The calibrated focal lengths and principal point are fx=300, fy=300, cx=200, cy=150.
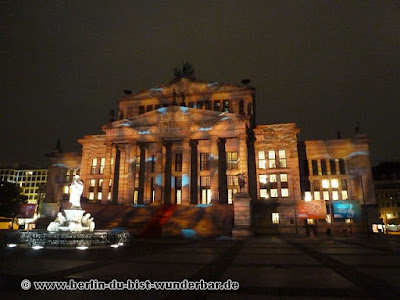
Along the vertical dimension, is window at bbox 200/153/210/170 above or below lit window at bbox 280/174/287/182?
above

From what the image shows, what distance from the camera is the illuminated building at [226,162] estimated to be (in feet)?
151

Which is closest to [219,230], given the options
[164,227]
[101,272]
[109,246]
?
[164,227]

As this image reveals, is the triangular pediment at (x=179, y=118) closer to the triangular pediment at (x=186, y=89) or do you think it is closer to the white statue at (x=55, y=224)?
the triangular pediment at (x=186, y=89)


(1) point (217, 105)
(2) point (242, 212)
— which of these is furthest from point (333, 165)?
(2) point (242, 212)

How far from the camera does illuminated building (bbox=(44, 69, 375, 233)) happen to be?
4591cm

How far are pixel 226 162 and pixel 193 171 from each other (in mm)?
5699

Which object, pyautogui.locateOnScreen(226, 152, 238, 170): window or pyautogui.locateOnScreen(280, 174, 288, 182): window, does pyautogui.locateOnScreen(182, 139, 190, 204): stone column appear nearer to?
pyautogui.locateOnScreen(226, 152, 238, 170): window

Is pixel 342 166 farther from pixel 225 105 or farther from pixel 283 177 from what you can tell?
pixel 225 105

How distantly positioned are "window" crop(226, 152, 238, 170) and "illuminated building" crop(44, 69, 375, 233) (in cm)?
16

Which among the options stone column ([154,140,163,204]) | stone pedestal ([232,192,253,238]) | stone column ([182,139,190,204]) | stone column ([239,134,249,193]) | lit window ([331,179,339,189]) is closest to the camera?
stone pedestal ([232,192,253,238])

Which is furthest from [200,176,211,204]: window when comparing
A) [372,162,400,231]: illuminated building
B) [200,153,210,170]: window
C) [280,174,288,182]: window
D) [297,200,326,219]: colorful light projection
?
[372,162,400,231]: illuminated building

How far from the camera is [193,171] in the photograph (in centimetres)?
4850

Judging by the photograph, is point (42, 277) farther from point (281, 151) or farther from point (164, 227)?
point (281, 151)

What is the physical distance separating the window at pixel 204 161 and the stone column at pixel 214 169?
16.2 ft
